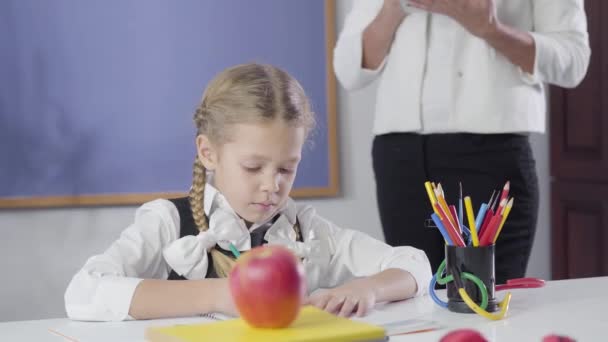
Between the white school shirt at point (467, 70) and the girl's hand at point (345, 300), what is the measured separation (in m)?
0.58

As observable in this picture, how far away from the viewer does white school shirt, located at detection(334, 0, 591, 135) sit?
1.73 m

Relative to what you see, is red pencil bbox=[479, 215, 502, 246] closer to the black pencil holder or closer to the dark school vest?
the black pencil holder

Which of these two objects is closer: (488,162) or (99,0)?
(488,162)

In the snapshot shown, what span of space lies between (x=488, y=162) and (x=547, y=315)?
1.95ft

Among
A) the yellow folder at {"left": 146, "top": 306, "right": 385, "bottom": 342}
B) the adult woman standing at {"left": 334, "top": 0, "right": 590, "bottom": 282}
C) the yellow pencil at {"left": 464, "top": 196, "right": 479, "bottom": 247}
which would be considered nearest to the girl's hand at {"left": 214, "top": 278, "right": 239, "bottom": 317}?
the yellow folder at {"left": 146, "top": 306, "right": 385, "bottom": 342}

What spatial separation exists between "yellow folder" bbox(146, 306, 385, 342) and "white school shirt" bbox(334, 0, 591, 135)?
843mm

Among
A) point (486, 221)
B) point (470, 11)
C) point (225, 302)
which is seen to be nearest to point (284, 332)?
point (225, 302)

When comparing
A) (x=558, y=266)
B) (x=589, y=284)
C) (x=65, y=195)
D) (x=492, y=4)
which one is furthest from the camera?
(x=558, y=266)

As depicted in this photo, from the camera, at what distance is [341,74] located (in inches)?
73.0

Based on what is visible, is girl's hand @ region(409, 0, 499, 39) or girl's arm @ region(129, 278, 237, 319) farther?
girl's hand @ region(409, 0, 499, 39)

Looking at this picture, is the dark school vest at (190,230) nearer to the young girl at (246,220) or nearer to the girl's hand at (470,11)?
the young girl at (246,220)

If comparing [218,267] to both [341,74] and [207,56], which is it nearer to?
[341,74]

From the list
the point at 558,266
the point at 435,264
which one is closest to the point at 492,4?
the point at 435,264

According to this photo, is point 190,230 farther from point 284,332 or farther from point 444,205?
point 284,332
